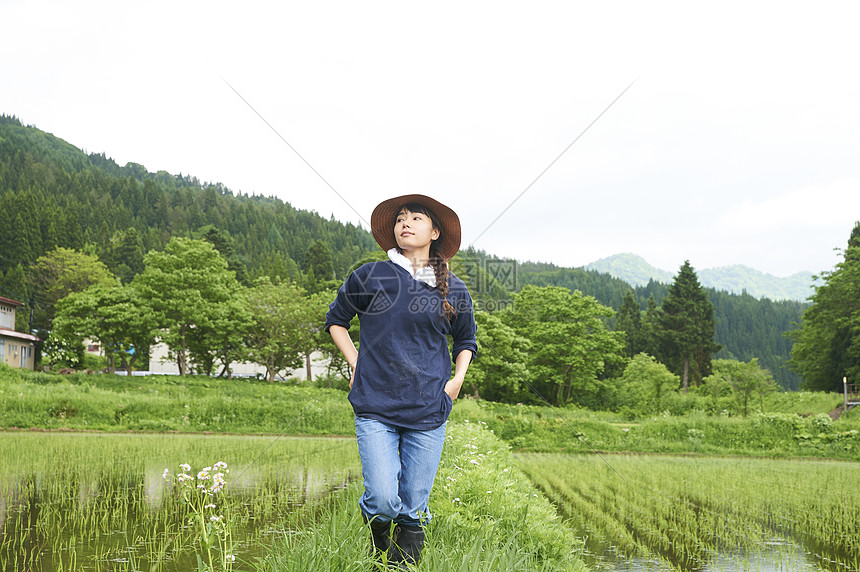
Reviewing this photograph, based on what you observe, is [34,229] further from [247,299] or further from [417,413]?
[417,413]

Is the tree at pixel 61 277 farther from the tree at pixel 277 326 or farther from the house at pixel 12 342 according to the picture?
the tree at pixel 277 326

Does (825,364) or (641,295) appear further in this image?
(641,295)

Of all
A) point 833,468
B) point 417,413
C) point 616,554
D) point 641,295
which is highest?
point 641,295

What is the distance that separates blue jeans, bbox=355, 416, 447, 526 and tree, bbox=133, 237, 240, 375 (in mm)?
32876

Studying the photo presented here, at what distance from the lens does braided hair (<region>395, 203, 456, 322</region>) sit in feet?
9.67

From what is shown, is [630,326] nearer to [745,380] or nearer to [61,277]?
[745,380]

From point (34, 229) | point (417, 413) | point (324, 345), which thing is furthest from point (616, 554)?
point (34, 229)

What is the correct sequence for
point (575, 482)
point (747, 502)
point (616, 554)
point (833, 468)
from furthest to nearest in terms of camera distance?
point (833, 468), point (575, 482), point (747, 502), point (616, 554)

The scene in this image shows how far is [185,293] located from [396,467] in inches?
1350

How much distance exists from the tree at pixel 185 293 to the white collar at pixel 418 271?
3267 centimetres

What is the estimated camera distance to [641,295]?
350 feet

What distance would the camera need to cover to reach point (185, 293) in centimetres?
3422

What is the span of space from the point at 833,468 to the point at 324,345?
2611 centimetres

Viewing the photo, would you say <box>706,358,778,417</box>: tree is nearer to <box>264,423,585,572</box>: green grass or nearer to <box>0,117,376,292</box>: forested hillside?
<box>264,423,585,572</box>: green grass
